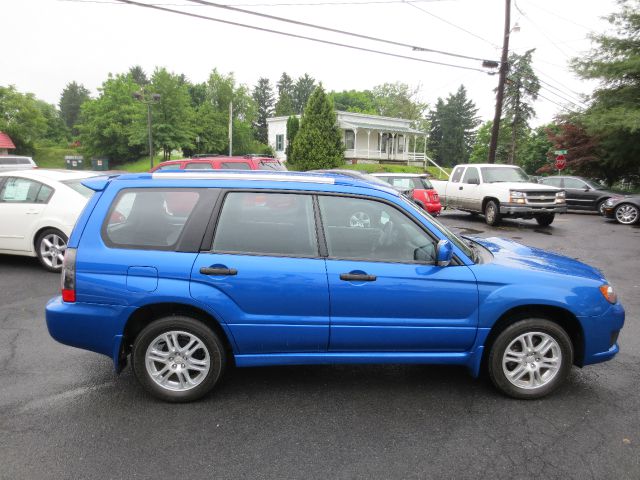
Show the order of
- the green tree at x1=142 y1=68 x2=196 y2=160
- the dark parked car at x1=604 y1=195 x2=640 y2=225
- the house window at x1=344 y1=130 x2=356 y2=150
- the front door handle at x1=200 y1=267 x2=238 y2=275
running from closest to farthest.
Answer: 1. the front door handle at x1=200 y1=267 x2=238 y2=275
2. the dark parked car at x1=604 y1=195 x2=640 y2=225
3. the house window at x1=344 y1=130 x2=356 y2=150
4. the green tree at x1=142 y1=68 x2=196 y2=160

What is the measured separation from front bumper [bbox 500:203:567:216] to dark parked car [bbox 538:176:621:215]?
540 centimetres

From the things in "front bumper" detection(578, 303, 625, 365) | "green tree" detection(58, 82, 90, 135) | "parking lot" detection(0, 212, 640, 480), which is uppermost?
"green tree" detection(58, 82, 90, 135)

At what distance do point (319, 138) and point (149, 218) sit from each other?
31.5m

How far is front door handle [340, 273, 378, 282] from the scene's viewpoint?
3363mm

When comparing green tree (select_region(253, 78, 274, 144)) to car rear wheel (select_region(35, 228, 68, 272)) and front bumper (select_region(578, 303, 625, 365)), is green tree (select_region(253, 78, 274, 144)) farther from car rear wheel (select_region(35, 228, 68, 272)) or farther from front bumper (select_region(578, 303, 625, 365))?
front bumper (select_region(578, 303, 625, 365))

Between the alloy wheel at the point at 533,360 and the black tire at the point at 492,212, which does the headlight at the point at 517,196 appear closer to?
the black tire at the point at 492,212

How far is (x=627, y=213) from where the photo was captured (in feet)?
50.9

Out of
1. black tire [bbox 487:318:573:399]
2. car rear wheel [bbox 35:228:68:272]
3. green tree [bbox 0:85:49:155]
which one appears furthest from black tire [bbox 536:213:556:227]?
green tree [bbox 0:85:49:155]

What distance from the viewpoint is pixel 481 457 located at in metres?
2.89

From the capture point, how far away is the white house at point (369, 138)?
1614 inches

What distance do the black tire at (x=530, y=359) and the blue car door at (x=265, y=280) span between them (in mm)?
1346

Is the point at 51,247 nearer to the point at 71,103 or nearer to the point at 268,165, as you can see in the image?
the point at 268,165

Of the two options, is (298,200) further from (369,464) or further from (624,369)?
(624,369)

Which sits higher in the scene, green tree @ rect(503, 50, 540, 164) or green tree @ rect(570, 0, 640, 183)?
green tree @ rect(503, 50, 540, 164)
